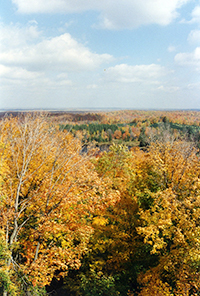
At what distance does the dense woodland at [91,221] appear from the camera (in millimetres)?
9742

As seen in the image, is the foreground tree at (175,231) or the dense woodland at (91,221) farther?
the foreground tree at (175,231)

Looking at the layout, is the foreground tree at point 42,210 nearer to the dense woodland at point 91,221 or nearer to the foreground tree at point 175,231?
the dense woodland at point 91,221

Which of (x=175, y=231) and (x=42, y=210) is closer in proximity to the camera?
(x=42, y=210)

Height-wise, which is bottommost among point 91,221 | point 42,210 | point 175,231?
point 91,221

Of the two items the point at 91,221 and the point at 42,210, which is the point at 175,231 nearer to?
the point at 91,221

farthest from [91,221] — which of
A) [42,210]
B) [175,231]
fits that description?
[175,231]

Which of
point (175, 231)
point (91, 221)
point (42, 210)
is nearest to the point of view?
point (42, 210)

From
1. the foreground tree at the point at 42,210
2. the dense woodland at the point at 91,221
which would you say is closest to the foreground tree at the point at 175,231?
the dense woodland at the point at 91,221

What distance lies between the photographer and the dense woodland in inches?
384

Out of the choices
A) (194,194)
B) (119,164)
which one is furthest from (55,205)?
(119,164)

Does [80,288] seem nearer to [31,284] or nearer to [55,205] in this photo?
[31,284]

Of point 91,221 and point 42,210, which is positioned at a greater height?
point 42,210

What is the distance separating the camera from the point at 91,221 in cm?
1529

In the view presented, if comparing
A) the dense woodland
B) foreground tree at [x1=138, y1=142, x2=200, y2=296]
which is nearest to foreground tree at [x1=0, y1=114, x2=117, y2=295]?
the dense woodland
